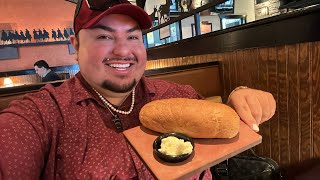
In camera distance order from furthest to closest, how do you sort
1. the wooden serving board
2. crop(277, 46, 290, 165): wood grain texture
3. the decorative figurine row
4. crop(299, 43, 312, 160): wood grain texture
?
the decorative figurine row
crop(277, 46, 290, 165): wood grain texture
crop(299, 43, 312, 160): wood grain texture
the wooden serving board

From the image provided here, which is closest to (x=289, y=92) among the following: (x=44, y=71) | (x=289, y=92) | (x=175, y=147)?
(x=289, y=92)

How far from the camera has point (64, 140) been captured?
3.20 ft

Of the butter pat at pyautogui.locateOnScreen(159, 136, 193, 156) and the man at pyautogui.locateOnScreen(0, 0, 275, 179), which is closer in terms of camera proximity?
the butter pat at pyautogui.locateOnScreen(159, 136, 193, 156)

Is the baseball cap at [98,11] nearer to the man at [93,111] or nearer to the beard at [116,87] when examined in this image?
the man at [93,111]

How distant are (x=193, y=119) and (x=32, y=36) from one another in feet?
27.5

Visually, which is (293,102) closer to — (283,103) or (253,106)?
(283,103)

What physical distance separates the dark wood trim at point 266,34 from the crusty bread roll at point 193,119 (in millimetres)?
1472

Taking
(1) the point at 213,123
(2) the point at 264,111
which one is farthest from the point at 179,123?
(2) the point at 264,111

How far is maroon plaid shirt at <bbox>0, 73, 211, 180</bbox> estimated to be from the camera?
2.71ft

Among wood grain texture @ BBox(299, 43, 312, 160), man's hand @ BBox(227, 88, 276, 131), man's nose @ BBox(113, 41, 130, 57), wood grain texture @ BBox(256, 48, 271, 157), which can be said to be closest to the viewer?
man's hand @ BBox(227, 88, 276, 131)

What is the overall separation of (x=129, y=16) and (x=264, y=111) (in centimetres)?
74

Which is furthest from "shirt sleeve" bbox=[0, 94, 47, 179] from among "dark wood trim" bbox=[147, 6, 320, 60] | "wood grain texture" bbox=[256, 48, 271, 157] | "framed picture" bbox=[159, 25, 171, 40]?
"framed picture" bbox=[159, 25, 171, 40]

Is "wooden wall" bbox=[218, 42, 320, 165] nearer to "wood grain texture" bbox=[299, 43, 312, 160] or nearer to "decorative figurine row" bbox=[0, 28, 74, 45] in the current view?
"wood grain texture" bbox=[299, 43, 312, 160]

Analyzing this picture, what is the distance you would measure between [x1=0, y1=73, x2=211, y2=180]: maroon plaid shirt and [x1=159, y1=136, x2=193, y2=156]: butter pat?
0.26 m
